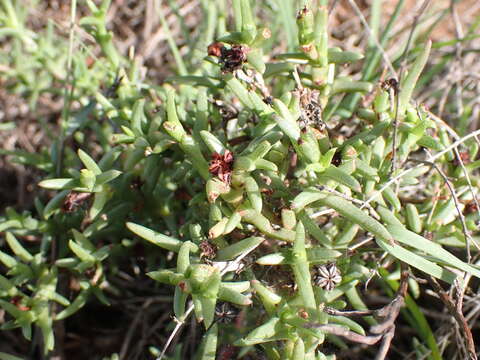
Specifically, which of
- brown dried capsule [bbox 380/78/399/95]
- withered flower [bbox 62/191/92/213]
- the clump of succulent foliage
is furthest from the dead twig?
withered flower [bbox 62/191/92/213]

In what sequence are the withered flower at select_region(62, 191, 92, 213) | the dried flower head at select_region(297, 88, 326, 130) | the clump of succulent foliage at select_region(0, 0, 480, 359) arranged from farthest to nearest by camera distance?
the withered flower at select_region(62, 191, 92, 213) → the dried flower head at select_region(297, 88, 326, 130) → the clump of succulent foliage at select_region(0, 0, 480, 359)

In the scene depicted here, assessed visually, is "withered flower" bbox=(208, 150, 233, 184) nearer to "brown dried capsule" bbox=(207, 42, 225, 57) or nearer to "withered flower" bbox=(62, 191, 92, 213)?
"brown dried capsule" bbox=(207, 42, 225, 57)

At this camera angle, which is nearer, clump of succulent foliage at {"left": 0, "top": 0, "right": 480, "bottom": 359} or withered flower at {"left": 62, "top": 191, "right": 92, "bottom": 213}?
clump of succulent foliage at {"left": 0, "top": 0, "right": 480, "bottom": 359}

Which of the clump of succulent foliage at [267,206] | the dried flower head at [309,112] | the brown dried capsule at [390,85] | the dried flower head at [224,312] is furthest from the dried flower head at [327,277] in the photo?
the brown dried capsule at [390,85]

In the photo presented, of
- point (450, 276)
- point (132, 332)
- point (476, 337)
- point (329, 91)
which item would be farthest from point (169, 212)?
point (476, 337)

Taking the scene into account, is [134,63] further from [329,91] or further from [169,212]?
[329,91]

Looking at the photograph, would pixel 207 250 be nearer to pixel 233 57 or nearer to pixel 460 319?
pixel 233 57

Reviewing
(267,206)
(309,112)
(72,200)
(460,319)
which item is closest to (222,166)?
(267,206)

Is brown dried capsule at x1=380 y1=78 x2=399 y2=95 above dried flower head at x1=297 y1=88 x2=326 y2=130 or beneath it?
above
